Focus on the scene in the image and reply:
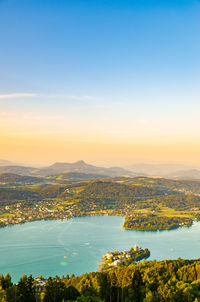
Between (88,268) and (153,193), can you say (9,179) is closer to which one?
(153,193)

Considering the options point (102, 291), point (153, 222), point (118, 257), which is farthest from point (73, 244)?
point (102, 291)

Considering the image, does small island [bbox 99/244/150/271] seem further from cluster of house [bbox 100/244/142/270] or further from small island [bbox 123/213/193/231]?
small island [bbox 123/213/193/231]

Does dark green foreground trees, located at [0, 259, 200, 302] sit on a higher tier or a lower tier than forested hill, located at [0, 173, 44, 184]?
higher

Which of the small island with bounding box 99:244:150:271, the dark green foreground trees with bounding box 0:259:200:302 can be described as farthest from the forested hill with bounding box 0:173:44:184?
the dark green foreground trees with bounding box 0:259:200:302

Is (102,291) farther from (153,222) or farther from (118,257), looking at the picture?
(153,222)

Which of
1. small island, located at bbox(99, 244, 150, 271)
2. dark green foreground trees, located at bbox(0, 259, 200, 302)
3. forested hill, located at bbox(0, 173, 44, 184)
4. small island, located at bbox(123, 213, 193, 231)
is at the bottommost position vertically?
small island, located at bbox(123, 213, 193, 231)
